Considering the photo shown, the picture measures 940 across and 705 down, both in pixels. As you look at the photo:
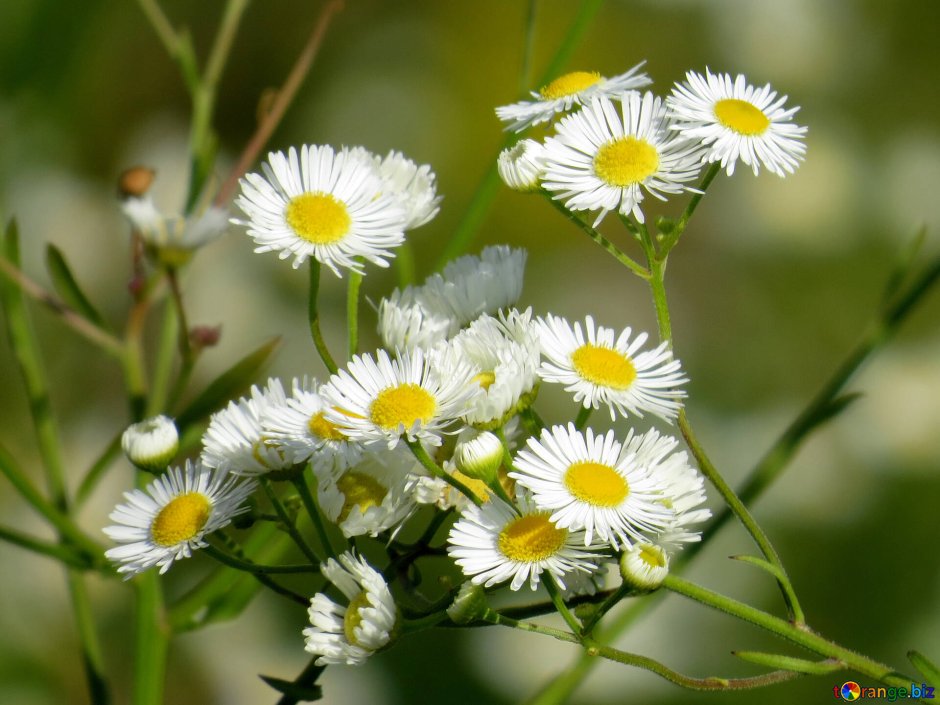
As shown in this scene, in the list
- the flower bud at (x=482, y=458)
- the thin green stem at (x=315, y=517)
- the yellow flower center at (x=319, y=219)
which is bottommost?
the thin green stem at (x=315, y=517)

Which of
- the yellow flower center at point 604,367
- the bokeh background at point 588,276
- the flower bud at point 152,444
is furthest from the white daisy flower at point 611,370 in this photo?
the bokeh background at point 588,276

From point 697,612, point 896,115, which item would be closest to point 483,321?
point 697,612

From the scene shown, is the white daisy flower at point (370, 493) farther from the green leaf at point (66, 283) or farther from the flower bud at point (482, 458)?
the green leaf at point (66, 283)

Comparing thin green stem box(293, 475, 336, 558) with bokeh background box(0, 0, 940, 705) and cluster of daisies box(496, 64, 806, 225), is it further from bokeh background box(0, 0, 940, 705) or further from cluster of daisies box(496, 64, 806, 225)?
bokeh background box(0, 0, 940, 705)

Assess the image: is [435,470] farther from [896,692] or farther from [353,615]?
[896,692]

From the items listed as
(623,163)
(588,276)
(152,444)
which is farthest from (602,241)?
(588,276)

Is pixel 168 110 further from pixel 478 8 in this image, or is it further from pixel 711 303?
pixel 711 303
